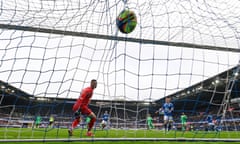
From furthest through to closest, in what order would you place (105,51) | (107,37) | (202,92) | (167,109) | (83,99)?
1. (202,92)
2. (167,109)
3. (107,37)
4. (105,51)
5. (83,99)

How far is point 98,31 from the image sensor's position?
7199 millimetres

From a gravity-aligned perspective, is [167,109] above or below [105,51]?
below

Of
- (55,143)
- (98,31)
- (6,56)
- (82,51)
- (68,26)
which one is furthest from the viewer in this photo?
(98,31)

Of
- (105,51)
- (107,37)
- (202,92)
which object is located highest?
(107,37)

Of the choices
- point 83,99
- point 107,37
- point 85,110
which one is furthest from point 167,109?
point 83,99

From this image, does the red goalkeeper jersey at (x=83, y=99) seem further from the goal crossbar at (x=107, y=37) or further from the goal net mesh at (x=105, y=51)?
the goal crossbar at (x=107, y=37)

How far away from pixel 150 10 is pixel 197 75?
7.14ft

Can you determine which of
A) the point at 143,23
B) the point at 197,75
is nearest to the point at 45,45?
the point at 143,23

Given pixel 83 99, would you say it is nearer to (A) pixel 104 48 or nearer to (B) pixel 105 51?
(B) pixel 105 51

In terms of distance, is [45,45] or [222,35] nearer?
[45,45]

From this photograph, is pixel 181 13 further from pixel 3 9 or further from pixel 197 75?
pixel 3 9

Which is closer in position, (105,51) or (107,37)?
(105,51)

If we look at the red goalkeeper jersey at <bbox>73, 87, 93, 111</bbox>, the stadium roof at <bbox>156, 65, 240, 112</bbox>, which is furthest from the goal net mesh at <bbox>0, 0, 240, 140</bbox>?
the red goalkeeper jersey at <bbox>73, 87, 93, 111</bbox>

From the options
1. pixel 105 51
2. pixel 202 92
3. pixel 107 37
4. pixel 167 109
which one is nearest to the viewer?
pixel 105 51
